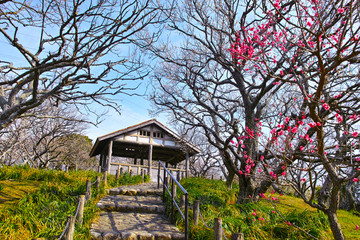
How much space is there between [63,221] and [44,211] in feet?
2.77

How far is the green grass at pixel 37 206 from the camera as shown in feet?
14.7

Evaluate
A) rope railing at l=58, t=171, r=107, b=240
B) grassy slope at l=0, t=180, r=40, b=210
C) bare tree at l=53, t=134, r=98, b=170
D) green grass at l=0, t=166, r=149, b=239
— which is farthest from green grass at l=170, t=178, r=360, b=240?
bare tree at l=53, t=134, r=98, b=170

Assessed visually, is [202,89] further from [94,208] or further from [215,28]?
[94,208]

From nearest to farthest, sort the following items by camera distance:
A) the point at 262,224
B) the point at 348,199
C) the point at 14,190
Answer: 1. the point at 262,224
2. the point at 14,190
3. the point at 348,199

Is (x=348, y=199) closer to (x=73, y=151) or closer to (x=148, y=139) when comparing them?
(x=148, y=139)

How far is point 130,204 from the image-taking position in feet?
24.0

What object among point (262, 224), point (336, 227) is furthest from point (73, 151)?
point (336, 227)

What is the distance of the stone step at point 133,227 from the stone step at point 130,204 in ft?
0.75

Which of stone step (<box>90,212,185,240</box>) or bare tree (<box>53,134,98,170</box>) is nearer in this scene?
stone step (<box>90,212,185,240</box>)

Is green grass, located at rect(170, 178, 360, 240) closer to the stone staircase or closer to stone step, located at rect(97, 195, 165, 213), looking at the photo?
the stone staircase

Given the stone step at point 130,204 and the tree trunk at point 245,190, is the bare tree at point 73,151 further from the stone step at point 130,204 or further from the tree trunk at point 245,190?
the tree trunk at point 245,190

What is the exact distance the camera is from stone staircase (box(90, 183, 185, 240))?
5184 millimetres

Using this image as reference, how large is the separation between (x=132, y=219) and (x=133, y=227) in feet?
2.08

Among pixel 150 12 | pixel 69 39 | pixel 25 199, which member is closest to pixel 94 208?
pixel 25 199
